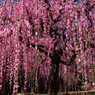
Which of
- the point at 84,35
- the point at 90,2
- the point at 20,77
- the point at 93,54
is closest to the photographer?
the point at 84,35

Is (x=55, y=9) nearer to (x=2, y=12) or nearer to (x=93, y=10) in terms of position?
(x=93, y=10)

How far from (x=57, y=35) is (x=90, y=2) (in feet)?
8.43

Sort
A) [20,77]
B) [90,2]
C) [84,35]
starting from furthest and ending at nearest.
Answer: [20,77], [90,2], [84,35]

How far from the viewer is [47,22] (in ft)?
29.3

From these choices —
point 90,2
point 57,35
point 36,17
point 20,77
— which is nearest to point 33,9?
point 36,17

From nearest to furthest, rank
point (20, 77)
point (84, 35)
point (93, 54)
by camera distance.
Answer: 1. point (84, 35)
2. point (93, 54)
3. point (20, 77)

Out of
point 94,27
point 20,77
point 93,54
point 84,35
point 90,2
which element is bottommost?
point 20,77

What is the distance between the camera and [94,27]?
873 centimetres

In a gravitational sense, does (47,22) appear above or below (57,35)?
above

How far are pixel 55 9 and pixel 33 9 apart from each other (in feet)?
3.99

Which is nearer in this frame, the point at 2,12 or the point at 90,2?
the point at 90,2

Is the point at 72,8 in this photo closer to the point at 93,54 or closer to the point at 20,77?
the point at 93,54

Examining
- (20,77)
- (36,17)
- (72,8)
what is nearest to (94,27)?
(72,8)

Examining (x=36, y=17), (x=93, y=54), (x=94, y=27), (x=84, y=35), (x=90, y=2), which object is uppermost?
(x=90, y=2)
